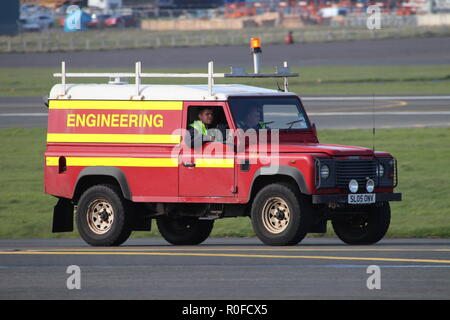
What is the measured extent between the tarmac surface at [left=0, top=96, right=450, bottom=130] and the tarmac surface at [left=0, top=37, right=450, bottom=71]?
17.6 meters

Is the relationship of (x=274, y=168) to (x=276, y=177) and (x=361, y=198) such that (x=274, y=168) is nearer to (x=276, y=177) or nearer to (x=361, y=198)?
(x=276, y=177)

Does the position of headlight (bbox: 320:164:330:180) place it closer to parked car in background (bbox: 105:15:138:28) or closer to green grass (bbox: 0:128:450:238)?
green grass (bbox: 0:128:450:238)

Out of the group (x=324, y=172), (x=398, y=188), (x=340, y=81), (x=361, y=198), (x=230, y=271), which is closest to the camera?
(x=230, y=271)

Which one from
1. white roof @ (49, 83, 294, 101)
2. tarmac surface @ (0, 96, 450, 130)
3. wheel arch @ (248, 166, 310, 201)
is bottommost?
wheel arch @ (248, 166, 310, 201)

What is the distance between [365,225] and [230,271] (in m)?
Result: 4.03

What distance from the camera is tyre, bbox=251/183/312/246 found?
16.8 metres

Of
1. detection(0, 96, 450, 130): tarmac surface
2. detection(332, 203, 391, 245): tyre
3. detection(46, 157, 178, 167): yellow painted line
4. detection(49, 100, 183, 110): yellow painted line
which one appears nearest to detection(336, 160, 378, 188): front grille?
detection(332, 203, 391, 245): tyre

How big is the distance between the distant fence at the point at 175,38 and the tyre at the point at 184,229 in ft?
195

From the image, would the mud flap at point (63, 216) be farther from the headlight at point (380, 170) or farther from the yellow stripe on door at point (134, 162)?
the headlight at point (380, 170)

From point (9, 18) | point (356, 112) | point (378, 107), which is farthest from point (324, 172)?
point (9, 18)

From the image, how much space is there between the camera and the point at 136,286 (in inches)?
518

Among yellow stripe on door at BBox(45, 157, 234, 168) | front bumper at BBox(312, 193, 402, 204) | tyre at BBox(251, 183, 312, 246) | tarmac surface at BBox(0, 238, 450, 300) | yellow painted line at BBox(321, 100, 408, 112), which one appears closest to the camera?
tarmac surface at BBox(0, 238, 450, 300)

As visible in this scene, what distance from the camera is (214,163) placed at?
17422mm

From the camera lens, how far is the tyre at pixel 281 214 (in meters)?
16.8
